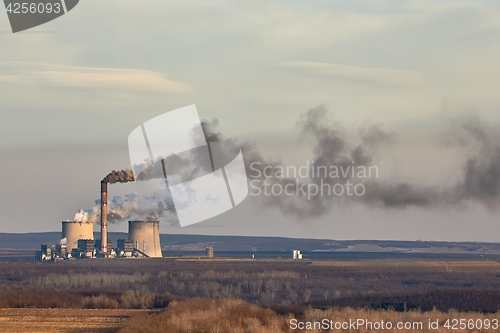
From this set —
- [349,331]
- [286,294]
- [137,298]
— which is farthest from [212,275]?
[349,331]

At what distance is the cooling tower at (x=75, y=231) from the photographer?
191375mm

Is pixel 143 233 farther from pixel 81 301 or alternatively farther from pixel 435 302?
pixel 81 301

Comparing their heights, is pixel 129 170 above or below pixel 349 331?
above

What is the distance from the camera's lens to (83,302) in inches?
3676

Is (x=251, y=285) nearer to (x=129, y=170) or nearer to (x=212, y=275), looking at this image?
(x=212, y=275)

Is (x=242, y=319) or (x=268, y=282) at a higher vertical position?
(x=268, y=282)

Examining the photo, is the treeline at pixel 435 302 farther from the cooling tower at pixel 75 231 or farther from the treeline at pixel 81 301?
the cooling tower at pixel 75 231

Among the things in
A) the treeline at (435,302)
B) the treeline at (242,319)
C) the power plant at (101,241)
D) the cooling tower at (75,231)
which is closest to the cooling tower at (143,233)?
the power plant at (101,241)

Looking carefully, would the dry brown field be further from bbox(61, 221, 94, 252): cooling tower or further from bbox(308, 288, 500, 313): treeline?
bbox(61, 221, 94, 252): cooling tower

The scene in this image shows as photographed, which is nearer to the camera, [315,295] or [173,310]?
[173,310]

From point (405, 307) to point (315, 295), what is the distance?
4904 centimetres

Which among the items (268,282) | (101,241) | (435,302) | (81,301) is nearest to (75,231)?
(101,241)

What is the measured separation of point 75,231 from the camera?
192875 mm

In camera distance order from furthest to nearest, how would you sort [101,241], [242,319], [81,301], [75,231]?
1. [75,231]
2. [101,241]
3. [81,301]
4. [242,319]
